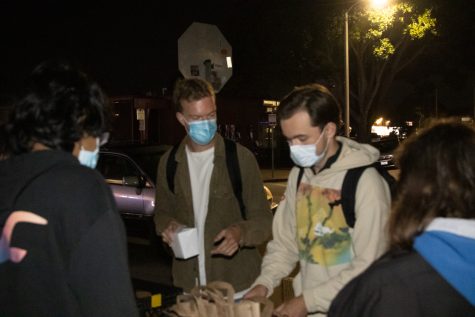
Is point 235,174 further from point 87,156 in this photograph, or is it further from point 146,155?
point 146,155

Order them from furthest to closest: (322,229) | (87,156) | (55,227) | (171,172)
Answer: (171,172) → (322,229) → (87,156) → (55,227)

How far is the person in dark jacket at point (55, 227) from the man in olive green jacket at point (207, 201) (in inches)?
63.0

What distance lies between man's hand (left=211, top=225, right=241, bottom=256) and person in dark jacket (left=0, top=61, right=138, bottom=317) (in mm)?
1421

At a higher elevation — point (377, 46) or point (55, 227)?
point (377, 46)

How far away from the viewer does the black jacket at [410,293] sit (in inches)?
61.3

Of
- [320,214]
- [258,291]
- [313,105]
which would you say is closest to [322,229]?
[320,214]

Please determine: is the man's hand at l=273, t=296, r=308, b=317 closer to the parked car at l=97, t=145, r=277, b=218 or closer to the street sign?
the parked car at l=97, t=145, r=277, b=218

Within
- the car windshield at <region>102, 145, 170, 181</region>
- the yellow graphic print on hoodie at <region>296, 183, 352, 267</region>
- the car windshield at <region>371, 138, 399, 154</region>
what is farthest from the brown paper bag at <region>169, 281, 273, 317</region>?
the car windshield at <region>371, 138, 399, 154</region>

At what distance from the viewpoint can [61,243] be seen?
5.61 feet

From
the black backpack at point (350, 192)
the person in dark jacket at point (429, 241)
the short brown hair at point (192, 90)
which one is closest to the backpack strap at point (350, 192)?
the black backpack at point (350, 192)

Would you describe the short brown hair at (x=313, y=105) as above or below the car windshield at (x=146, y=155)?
above

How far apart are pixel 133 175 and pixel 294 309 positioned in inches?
279

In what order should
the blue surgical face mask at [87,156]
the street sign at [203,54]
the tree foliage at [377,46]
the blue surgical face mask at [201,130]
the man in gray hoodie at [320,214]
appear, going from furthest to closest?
1. the tree foliage at [377,46]
2. the street sign at [203,54]
3. the blue surgical face mask at [201,130]
4. the man in gray hoodie at [320,214]
5. the blue surgical face mask at [87,156]

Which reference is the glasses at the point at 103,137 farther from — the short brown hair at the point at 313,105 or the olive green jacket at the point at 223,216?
the olive green jacket at the point at 223,216
